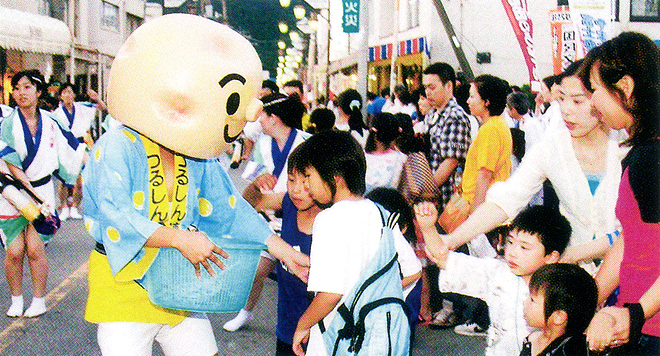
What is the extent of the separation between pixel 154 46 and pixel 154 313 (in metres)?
1.00

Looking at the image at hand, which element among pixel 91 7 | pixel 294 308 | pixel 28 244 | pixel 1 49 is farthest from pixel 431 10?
pixel 294 308

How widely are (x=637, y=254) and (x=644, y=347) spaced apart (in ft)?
0.94

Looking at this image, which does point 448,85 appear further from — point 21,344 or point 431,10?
point 431,10

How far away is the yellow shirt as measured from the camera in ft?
16.0

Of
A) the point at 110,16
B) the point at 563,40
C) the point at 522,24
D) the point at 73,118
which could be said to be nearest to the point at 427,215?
the point at 563,40

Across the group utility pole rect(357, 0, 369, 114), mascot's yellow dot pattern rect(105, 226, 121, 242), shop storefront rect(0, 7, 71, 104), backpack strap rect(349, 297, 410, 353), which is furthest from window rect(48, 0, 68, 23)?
backpack strap rect(349, 297, 410, 353)

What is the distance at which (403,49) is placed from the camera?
22.5 metres

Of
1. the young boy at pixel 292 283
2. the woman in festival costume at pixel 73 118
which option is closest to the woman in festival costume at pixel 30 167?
the young boy at pixel 292 283

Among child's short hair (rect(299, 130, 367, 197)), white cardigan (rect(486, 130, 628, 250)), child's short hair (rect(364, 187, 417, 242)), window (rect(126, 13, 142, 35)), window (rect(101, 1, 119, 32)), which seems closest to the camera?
child's short hair (rect(299, 130, 367, 197))

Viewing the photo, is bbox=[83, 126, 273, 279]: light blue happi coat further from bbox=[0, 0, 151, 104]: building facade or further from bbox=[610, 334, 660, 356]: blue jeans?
bbox=[0, 0, 151, 104]: building facade

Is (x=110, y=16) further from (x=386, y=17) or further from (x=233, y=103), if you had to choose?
(x=233, y=103)

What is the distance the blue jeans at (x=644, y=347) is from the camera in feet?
6.78

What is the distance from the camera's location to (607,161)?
9.88 feet

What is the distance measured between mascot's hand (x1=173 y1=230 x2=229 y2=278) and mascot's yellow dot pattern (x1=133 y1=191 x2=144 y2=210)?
228 mm
